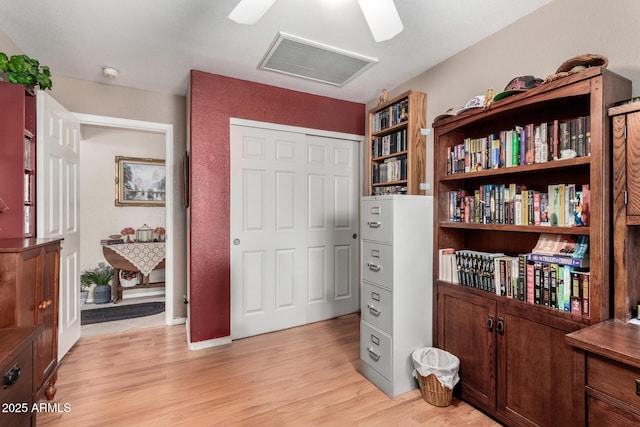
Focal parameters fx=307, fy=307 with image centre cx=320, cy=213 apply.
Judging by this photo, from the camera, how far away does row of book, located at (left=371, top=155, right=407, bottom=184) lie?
8.83 feet

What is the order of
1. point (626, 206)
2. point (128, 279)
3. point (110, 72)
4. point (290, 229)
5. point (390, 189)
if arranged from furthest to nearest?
point (128, 279)
point (290, 229)
point (390, 189)
point (110, 72)
point (626, 206)

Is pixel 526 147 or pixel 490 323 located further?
pixel 490 323

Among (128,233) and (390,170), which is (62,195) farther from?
(390,170)

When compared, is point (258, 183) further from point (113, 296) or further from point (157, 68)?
point (113, 296)

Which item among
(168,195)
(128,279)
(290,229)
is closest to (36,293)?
(168,195)

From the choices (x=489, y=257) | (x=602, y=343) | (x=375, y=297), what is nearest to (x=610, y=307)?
(x=602, y=343)

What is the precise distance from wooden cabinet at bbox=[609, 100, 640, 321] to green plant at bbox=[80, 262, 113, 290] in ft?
16.6

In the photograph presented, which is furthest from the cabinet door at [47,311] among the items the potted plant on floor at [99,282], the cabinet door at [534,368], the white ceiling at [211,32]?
the cabinet door at [534,368]

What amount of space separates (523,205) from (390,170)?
4.15 feet

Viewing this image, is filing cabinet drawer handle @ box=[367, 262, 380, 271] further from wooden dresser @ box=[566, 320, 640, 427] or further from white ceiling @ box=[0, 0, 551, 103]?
white ceiling @ box=[0, 0, 551, 103]

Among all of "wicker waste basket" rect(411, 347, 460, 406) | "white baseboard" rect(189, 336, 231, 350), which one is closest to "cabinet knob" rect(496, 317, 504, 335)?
"wicker waste basket" rect(411, 347, 460, 406)

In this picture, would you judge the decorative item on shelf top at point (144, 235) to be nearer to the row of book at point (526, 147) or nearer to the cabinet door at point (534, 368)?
the row of book at point (526, 147)

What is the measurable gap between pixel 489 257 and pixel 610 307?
1.90 feet

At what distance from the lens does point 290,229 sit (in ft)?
10.5
